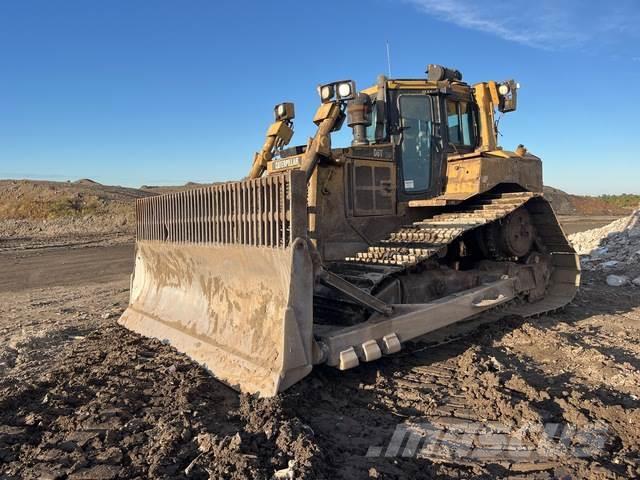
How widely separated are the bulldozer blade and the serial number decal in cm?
129

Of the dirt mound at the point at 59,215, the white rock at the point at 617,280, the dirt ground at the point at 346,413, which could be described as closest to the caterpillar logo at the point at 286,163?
the dirt ground at the point at 346,413

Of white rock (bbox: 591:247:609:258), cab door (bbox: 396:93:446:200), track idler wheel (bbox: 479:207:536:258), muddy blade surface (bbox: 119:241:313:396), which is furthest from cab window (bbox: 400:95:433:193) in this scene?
white rock (bbox: 591:247:609:258)

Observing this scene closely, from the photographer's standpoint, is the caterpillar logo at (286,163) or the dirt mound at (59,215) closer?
the caterpillar logo at (286,163)

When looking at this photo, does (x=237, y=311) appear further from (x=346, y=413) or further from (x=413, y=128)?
(x=413, y=128)

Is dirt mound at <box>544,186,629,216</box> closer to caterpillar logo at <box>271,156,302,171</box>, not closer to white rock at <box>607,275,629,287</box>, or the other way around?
white rock at <box>607,275,629,287</box>

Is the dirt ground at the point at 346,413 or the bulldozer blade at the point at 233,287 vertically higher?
the bulldozer blade at the point at 233,287

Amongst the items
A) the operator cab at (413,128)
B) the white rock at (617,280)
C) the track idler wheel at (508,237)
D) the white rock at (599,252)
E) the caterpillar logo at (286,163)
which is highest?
the operator cab at (413,128)

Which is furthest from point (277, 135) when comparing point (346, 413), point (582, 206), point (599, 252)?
point (582, 206)

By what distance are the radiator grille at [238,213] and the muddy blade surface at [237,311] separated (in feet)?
0.35

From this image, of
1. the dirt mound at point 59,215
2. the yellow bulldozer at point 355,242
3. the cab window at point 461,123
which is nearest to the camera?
the yellow bulldozer at point 355,242

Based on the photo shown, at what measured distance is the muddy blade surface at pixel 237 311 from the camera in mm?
3740

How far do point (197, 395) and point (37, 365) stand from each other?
6.82 feet

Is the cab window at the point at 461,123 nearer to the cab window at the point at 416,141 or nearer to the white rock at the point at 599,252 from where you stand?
the cab window at the point at 416,141

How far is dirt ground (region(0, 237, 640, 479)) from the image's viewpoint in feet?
9.37
